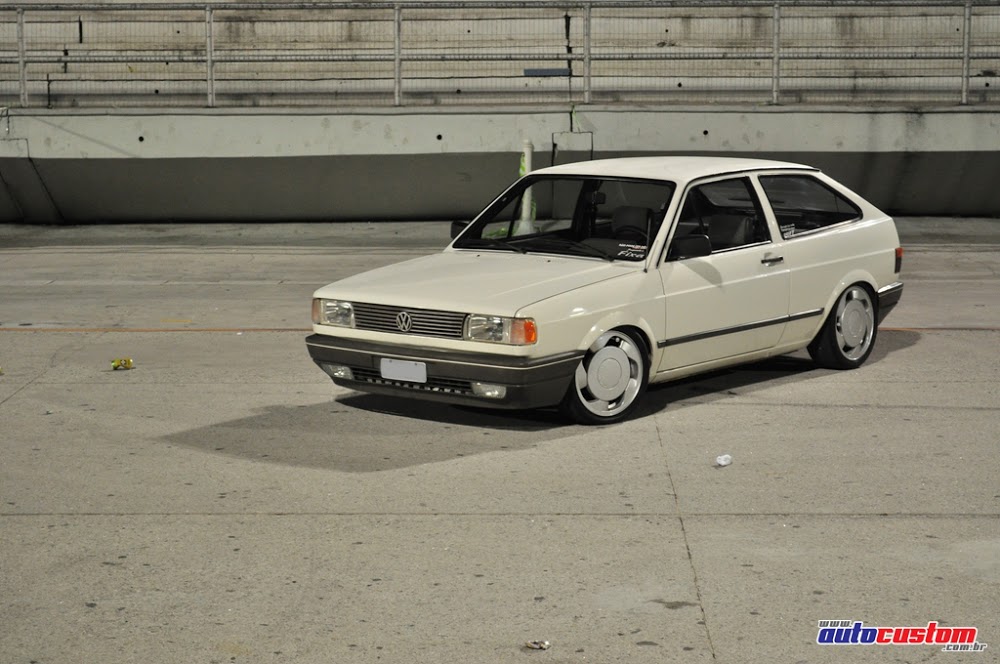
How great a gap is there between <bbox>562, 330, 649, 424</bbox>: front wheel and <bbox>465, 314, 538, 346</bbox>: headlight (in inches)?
17.4

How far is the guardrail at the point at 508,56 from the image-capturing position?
19.0 metres

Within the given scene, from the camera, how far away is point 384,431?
25.4 feet

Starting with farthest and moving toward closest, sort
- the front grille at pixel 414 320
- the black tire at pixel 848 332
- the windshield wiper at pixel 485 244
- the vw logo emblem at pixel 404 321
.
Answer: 1. the black tire at pixel 848 332
2. the windshield wiper at pixel 485 244
3. the vw logo emblem at pixel 404 321
4. the front grille at pixel 414 320

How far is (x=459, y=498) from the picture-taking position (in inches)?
256

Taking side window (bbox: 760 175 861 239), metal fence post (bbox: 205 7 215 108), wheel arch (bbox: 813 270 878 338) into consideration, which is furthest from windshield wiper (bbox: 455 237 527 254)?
metal fence post (bbox: 205 7 215 108)

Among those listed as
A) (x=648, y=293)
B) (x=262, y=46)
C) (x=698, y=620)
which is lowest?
(x=698, y=620)

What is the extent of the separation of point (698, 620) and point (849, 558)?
0.96m

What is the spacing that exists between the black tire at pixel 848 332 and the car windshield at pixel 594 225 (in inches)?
58.9

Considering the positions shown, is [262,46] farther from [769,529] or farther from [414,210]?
[769,529]

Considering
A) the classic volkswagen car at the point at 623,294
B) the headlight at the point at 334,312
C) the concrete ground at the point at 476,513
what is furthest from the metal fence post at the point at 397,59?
the headlight at the point at 334,312

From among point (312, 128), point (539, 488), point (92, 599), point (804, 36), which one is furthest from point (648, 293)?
point (804, 36)

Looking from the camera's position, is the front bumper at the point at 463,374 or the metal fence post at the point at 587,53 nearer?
the front bumper at the point at 463,374

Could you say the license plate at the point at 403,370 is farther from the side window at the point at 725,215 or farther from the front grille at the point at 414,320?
the side window at the point at 725,215

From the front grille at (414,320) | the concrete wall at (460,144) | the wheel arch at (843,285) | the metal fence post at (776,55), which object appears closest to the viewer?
the front grille at (414,320)
